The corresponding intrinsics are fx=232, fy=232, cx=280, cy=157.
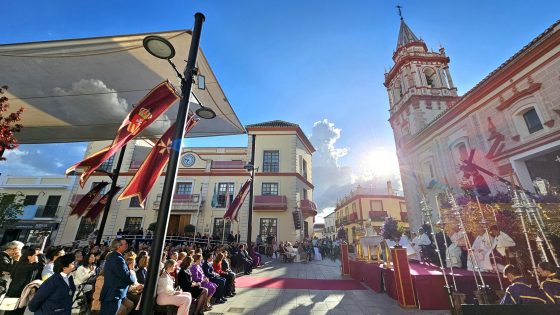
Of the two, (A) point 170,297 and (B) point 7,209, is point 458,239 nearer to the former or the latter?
(A) point 170,297

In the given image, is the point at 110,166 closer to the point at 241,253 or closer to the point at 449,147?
the point at 241,253

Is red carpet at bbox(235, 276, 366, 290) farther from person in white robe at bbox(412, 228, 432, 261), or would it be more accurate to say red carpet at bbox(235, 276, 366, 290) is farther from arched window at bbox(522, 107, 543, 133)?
arched window at bbox(522, 107, 543, 133)

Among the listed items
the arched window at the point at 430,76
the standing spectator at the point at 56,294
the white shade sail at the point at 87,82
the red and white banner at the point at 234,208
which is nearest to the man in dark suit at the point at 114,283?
the standing spectator at the point at 56,294

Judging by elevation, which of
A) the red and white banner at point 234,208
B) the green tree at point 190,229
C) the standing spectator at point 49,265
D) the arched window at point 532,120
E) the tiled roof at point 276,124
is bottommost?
the standing spectator at point 49,265

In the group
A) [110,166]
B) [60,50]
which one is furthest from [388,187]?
[60,50]

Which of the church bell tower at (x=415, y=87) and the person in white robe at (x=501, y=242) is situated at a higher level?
the church bell tower at (x=415, y=87)

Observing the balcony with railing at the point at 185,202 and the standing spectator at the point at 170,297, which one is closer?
the standing spectator at the point at 170,297

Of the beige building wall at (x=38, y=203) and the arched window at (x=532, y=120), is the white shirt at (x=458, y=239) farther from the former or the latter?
the beige building wall at (x=38, y=203)

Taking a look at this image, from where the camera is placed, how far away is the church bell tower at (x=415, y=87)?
72.1ft

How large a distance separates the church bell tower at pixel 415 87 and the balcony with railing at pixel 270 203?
535 inches

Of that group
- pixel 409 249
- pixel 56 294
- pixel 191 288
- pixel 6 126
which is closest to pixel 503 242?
pixel 409 249

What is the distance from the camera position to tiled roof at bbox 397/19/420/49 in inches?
1048

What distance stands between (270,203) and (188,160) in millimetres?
10599

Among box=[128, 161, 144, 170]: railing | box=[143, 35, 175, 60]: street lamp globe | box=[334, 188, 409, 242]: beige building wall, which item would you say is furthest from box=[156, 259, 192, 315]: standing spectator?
box=[334, 188, 409, 242]: beige building wall
